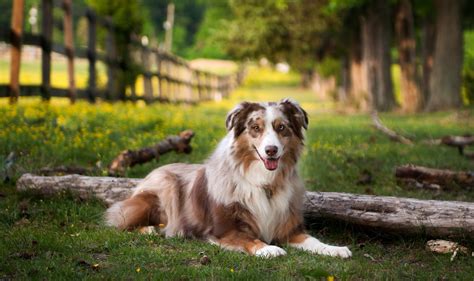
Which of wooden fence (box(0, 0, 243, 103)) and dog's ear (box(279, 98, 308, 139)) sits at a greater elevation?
wooden fence (box(0, 0, 243, 103))

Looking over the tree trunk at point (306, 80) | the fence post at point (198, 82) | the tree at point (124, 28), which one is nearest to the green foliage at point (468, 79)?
the tree at point (124, 28)

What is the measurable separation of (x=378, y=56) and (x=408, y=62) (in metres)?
2.21

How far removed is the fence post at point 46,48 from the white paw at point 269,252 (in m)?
10.5

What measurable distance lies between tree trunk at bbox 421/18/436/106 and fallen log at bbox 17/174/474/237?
2248 cm

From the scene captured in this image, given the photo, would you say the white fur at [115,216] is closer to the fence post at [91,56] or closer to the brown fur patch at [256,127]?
the brown fur patch at [256,127]

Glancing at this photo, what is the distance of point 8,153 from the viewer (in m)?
9.85

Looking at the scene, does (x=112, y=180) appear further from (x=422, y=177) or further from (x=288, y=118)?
(x=422, y=177)

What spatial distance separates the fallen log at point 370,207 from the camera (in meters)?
6.55

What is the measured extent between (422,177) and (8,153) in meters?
5.73

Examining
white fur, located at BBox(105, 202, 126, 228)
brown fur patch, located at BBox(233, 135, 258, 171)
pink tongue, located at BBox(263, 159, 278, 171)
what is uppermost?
brown fur patch, located at BBox(233, 135, 258, 171)

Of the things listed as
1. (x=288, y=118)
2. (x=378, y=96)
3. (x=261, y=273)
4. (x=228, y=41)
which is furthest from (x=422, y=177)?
(x=228, y=41)

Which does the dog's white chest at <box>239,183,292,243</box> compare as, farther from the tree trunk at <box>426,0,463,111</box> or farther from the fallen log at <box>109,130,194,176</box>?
the tree trunk at <box>426,0,463,111</box>

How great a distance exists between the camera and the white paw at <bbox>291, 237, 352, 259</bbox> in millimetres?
6214

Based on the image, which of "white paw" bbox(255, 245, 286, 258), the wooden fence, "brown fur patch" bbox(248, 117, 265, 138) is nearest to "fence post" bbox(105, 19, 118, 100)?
the wooden fence
